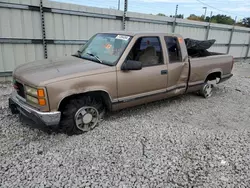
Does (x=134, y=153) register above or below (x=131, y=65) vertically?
below

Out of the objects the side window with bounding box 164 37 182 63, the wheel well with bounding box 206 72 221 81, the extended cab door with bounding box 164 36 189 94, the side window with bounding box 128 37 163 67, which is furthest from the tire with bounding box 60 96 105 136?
the wheel well with bounding box 206 72 221 81

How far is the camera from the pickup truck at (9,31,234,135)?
10.1 feet

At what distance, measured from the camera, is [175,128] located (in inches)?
155

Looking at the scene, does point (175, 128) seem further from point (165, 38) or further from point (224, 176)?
point (165, 38)

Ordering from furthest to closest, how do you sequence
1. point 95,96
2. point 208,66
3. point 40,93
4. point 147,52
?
point 208,66 < point 147,52 < point 95,96 < point 40,93

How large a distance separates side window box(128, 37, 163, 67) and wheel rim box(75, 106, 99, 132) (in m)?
1.24

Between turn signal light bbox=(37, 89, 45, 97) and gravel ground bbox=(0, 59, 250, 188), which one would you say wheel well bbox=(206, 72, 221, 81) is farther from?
turn signal light bbox=(37, 89, 45, 97)

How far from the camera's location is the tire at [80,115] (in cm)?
336

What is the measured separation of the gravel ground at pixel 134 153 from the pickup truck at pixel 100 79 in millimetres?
367

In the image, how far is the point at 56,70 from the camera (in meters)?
3.31

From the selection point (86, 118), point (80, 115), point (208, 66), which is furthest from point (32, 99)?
point (208, 66)

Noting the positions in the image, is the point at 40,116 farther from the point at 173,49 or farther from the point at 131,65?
the point at 173,49

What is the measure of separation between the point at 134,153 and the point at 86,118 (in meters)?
1.07

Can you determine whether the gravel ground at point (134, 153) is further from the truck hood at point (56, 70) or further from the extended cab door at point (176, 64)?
the truck hood at point (56, 70)
